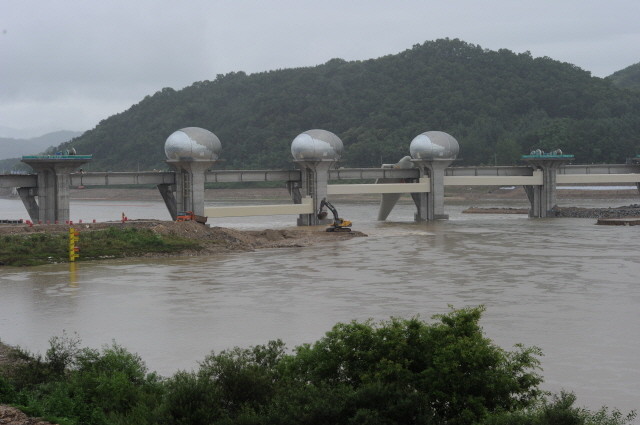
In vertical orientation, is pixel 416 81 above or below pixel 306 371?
above

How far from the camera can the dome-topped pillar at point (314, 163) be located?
64.9 metres

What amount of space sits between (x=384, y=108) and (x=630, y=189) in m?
44.2

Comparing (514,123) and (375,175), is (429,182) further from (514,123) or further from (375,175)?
(514,123)

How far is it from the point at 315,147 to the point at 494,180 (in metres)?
15.7

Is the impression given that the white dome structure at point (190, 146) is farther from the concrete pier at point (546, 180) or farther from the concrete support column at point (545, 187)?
the concrete support column at point (545, 187)

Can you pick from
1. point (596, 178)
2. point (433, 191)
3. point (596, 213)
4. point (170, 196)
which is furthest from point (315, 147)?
point (596, 178)

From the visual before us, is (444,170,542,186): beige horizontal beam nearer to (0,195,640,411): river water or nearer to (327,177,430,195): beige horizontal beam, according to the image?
(327,177,430,195): beige horizontal beam

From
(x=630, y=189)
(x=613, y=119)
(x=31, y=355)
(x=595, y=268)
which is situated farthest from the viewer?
(x=613, y=119)

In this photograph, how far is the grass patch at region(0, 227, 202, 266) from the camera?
42156 millimetres

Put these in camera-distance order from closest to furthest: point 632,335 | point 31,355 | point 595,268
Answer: point 31,355 → point 632,335 → point 595,268

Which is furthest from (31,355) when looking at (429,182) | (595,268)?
(429,182)

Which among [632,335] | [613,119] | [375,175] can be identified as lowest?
[632,335]

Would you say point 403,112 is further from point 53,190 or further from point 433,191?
point 53,190

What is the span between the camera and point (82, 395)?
50.5 feet
